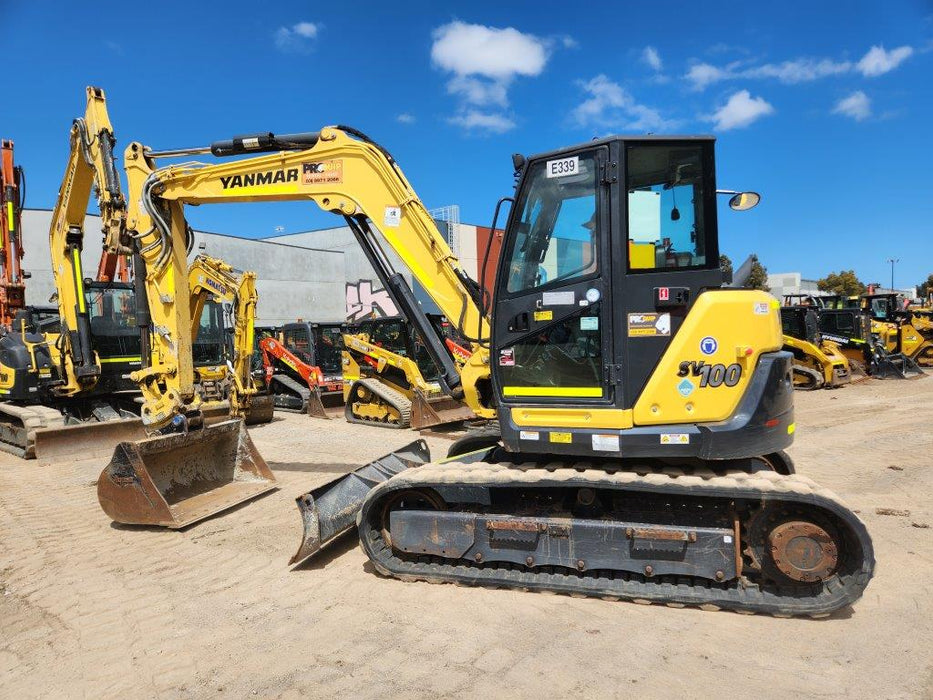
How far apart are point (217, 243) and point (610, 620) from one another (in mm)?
25476

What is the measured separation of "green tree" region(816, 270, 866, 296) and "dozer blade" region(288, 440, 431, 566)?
174 feet

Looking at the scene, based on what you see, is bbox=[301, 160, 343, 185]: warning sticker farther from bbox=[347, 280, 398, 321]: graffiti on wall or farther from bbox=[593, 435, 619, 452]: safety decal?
bbox=[347, 280, 398, 321]: graffiti on wall

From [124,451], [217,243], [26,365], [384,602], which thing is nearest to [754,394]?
[384,602]

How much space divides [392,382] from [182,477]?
640cm

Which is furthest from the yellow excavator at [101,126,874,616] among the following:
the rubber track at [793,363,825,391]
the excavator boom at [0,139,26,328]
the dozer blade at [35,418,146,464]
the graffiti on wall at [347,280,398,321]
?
the graffiti on wall at [347,280,398,321]

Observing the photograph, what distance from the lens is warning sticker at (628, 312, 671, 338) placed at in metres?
3.75

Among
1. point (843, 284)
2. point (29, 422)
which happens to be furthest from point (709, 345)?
point (843, 284)

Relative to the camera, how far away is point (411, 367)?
11.8 metres

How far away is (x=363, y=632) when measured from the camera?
3504 mm

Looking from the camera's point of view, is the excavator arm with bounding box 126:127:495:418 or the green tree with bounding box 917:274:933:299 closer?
the excavator arm with bounding box 126:127:495:418

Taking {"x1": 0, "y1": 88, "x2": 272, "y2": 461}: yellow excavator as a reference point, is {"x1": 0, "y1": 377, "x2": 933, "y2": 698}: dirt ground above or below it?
below

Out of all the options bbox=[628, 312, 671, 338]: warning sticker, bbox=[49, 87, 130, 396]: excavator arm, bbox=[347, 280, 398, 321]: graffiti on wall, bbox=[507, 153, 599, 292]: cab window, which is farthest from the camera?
bbox=[347, 280, 398, 321]: graffiti on wall

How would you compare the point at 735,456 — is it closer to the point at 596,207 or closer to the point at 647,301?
the point at 647,301

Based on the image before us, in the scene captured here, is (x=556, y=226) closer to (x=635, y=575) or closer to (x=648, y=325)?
(x=648, y=325)
